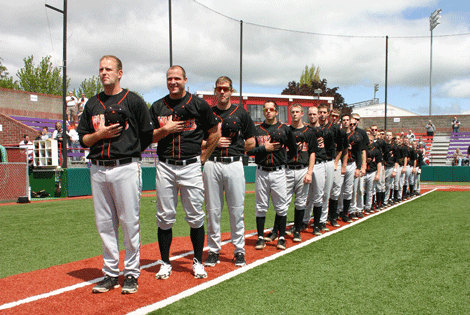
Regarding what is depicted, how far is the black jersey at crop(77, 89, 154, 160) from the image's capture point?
11.8ft

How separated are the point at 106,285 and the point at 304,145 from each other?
3.84m

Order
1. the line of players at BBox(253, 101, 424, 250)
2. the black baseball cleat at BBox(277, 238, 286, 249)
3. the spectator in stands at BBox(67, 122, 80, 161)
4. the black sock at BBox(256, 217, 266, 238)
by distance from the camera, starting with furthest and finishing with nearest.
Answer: the spectator in stands at BBox(67, 122, 80, 161) → the line of players at BBox(253, 101, 424, 250) → the black sock at BBox(256, 217, 266, 238) → the black baseball cleat at BBox(277, 238, 286, 249)

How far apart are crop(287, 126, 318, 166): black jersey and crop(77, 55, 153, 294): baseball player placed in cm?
310

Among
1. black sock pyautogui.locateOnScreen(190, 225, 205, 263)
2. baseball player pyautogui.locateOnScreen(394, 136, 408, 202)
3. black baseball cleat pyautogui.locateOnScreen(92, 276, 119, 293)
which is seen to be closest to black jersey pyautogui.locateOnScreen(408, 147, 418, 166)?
baseball player pyautogui.locateOnScreen(394, 136, 408, 202)

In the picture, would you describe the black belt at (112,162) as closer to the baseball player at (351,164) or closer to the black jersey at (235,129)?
the black jersey at (235,129)

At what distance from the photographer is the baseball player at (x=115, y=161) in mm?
3590

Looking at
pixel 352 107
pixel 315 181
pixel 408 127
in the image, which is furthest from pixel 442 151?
pixel 315 181

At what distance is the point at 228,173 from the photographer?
4.50 meters

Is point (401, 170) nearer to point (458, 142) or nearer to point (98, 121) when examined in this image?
point (98, 121)

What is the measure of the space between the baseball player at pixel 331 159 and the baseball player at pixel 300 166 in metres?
0.98

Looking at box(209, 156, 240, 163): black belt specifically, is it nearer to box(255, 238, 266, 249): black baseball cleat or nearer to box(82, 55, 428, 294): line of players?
box(82, 55, 428, 294): line of players

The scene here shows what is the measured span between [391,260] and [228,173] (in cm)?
234

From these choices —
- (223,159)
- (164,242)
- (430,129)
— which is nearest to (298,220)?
(223,159)

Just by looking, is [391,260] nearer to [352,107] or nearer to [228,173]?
[228,173]
